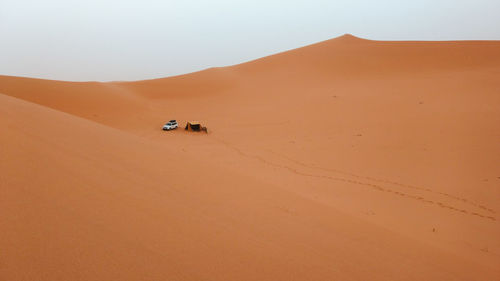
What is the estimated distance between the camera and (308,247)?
6.81 ft

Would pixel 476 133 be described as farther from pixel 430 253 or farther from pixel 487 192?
pixel 430 253

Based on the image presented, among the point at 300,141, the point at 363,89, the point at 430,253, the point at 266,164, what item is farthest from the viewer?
the point at 363,89

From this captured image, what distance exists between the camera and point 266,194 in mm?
3264

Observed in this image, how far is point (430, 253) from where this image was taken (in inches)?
101

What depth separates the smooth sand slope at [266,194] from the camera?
152 cm

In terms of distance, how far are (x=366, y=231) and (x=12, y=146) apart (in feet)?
10.8

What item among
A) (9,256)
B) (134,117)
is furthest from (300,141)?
(134,117)

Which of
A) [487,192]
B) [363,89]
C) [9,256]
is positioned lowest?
[487,192]

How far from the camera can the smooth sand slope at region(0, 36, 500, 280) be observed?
4.99 feet

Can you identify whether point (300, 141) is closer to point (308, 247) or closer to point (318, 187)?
point (318, 187)

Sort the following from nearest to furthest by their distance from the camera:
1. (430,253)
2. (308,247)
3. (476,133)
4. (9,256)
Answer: (9,256)
(308,247)
(430,253)
(476,133)

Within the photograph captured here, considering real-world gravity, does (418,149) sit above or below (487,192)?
above

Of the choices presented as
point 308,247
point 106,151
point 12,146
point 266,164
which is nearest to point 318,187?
point 266,164

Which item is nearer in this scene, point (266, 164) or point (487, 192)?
point (487, 192)
